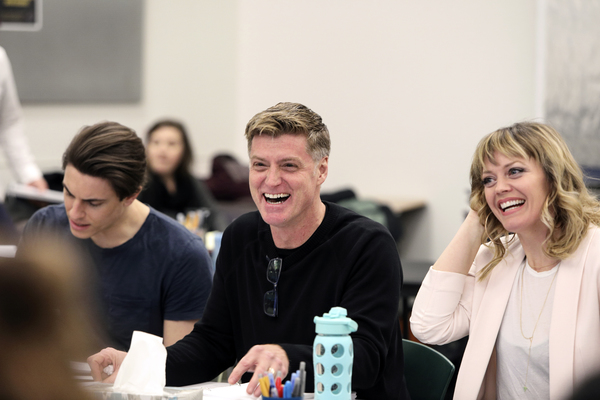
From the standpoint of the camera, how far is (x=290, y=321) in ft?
5.67

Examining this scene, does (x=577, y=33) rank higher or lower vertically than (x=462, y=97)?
higher

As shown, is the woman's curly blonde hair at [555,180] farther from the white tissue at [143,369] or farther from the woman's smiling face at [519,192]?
the white tissue at [143,369]

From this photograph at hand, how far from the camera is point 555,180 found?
1682 mm

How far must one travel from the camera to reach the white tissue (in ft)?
4.64

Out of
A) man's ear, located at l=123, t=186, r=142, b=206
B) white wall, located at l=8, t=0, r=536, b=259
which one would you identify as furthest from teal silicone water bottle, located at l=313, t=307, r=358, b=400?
white wall, located at l=8, t=0, r=536, b=259

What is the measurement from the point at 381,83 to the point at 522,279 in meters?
3.82

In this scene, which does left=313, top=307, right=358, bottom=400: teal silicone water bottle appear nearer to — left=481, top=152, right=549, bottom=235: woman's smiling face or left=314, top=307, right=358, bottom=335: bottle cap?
left=314, top=307, right=358, bottom=335: bottle cap

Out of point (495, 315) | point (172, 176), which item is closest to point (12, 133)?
point (172, 176)

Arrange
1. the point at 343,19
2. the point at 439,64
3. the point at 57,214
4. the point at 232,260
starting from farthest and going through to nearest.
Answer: the point at 343,19 → the point at 439,64 → the point at 57,214 → the point at 232,260

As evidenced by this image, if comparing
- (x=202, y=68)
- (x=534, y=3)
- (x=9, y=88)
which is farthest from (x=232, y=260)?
(x=202, y=68)

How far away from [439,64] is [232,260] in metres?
3.73

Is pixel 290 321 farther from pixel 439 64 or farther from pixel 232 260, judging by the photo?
pixel 439 64

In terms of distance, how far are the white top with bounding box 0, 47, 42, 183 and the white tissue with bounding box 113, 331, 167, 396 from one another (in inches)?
92.6

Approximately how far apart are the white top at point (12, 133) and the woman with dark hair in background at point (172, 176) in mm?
901
